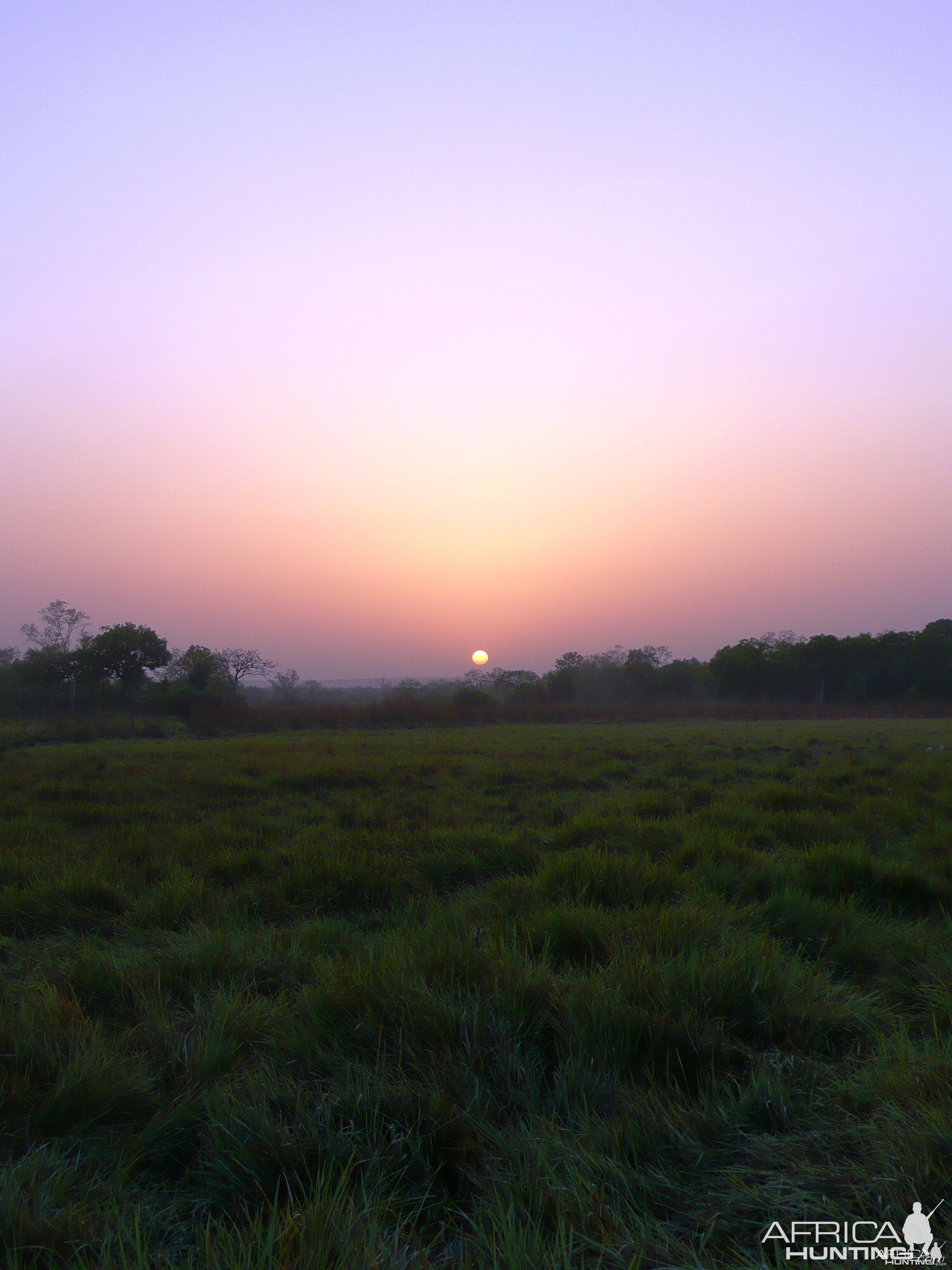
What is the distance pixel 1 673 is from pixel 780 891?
51122 millimetres

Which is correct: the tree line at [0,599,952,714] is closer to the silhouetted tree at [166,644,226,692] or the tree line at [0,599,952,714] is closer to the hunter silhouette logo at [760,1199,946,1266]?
the silhouetted tree at [166,644,226,692]

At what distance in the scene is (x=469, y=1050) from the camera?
6.68 feet

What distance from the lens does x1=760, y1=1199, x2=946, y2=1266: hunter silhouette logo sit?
1251 mm

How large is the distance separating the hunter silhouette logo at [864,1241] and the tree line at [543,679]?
Result: 30153mm

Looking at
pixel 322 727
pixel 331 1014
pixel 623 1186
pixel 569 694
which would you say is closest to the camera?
pixel 623 1186

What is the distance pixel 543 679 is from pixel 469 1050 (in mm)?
57415

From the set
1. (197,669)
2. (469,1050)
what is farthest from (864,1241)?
(197,669)

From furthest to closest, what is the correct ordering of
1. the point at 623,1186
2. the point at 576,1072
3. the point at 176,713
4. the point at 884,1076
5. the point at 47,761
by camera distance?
the point at 176,713
the point at 47,761
the point at 576,1072
the point at 884,1076
the point at 623,1186

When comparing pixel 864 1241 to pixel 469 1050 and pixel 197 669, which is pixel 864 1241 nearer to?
pixel 469 1050

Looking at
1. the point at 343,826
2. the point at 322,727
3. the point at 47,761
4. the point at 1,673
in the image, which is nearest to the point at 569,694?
the point at 322,727

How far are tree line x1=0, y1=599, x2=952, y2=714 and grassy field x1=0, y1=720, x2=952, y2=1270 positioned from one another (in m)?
27.2

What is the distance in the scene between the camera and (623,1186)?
1.51 metres

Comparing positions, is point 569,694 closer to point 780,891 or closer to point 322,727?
point 322,727

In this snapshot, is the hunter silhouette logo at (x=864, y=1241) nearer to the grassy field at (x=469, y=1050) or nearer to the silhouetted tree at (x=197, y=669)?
the grassy field at (x=469, y=1050)
